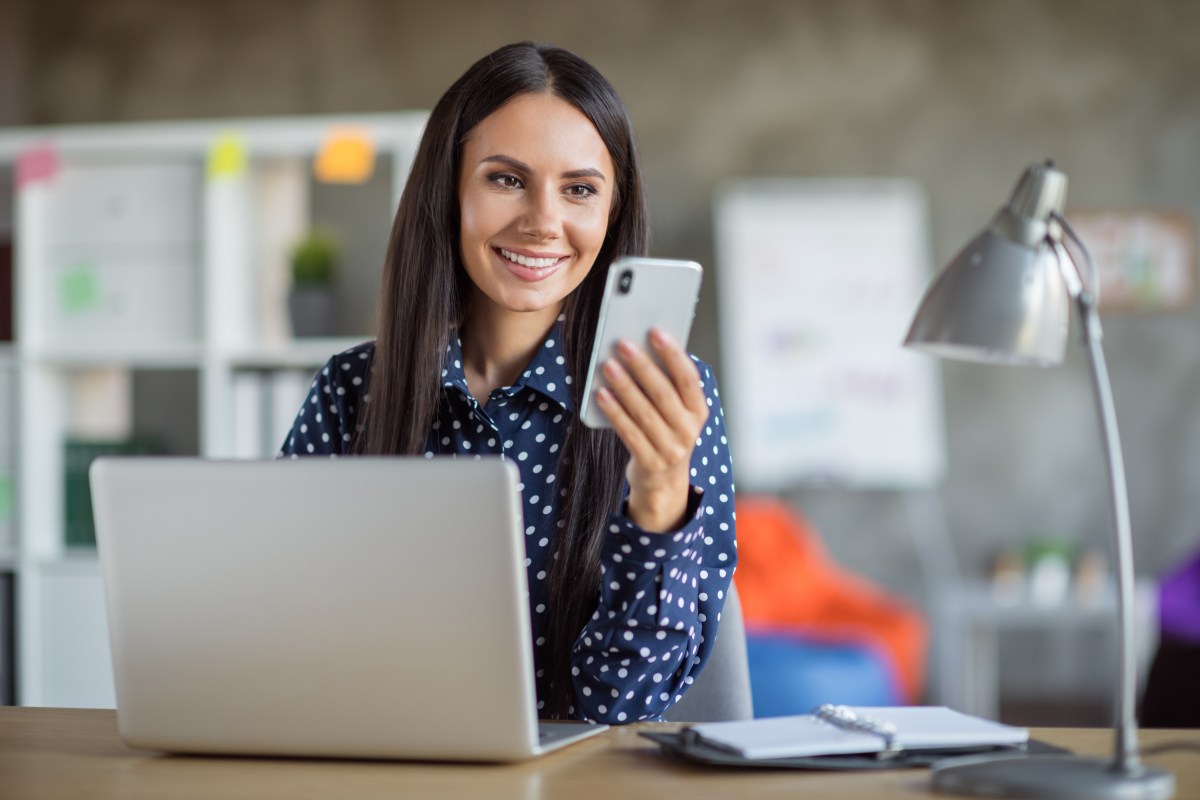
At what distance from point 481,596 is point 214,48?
13.5 feet

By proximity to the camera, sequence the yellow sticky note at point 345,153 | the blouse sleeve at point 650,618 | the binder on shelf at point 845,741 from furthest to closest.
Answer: the yellow sticky note at point 345,153
the blouse sleeve at point 650,618
the binder on shelf at point 845,741

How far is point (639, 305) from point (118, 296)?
8.75ft

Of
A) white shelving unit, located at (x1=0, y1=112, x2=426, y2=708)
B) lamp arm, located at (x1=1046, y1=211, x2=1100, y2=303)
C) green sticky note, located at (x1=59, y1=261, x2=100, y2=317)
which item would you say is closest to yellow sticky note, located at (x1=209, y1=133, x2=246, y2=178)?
white shelving unit, located at (x1=0, y1=112, x2=426, y2=708)

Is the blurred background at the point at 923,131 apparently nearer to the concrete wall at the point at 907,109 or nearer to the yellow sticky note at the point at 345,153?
the concrete wall at the point at 907,109

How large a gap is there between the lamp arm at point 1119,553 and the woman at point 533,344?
483mm

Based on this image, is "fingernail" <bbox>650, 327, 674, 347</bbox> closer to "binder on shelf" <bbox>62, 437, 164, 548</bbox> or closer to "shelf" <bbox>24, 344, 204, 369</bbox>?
"shelf" <bbox>24, 344, 204, 369</bbox>

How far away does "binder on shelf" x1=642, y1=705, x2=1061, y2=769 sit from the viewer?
3.33 feet

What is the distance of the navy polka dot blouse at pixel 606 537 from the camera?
126 cm

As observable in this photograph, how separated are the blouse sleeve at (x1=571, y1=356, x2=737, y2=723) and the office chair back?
0.03 metres

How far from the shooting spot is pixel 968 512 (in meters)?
4.51

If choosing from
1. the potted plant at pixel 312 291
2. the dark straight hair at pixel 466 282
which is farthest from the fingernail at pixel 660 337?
the potted plant at pixel 312 291

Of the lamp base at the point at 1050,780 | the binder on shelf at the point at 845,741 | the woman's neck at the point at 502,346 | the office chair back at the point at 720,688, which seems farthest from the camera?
the woman's neck at the point at 502,346

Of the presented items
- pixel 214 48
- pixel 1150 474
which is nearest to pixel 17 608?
pixel 214 48

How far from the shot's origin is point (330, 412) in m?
1.68
